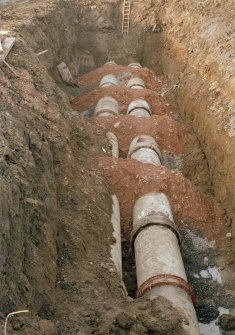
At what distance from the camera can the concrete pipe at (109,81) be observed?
17.9m

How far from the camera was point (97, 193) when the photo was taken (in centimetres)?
940

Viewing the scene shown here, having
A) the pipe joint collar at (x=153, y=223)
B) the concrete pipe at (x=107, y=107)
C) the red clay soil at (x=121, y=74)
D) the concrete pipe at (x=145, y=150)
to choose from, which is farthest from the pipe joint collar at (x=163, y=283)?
the red clay soil at (x=121, y=74)

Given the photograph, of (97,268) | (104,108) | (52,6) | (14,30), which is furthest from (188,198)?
(52,6)

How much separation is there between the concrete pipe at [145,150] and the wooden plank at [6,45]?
13.7 ft

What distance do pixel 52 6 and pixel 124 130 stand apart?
27.8 ft

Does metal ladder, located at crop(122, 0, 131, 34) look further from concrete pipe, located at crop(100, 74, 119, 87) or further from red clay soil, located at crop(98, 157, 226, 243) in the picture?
red clay soil, located at crop(98, 157, 226, 243)

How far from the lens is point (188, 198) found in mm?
10367

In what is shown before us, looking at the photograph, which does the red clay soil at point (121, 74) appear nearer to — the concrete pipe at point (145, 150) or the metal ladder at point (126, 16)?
the metal ladder at point (126, 16)

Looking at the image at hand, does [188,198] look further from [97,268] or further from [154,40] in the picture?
[154,40]

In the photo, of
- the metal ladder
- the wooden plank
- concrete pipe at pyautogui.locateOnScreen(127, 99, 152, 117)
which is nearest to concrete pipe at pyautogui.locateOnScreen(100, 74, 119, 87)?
concrete pipe at pyautogui.locateOnScreen(127, 99, 152, 117)

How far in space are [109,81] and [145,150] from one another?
7.10 m

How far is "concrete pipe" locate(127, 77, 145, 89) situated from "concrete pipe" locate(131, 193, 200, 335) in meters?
8.73

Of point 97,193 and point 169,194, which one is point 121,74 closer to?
point 169,194

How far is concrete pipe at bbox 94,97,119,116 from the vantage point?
14.6 meters
